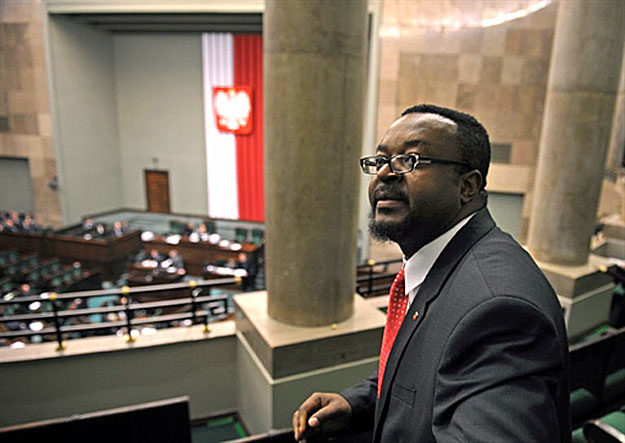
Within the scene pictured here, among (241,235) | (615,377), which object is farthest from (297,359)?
(241,235)

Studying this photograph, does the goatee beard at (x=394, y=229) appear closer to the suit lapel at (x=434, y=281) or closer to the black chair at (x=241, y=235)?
the suit lapel at (x=434, y=281)

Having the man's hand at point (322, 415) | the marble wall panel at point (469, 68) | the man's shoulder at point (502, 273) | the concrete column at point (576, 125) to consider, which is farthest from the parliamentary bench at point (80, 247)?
the man's shoulder at point (502, 273)

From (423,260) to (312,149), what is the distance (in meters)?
2.43

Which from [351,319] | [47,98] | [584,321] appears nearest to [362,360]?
[351,319]

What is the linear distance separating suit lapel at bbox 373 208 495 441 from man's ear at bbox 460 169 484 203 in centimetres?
6

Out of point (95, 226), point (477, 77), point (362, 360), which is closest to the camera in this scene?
point (362, 360)

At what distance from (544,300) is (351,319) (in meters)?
3.37

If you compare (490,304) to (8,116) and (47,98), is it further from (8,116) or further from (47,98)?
(8,116)

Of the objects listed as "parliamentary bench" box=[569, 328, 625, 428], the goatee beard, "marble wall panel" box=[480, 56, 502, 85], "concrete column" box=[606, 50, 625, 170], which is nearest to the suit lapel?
the goatee beard

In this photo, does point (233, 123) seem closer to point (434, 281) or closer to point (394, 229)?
point (394, 229)

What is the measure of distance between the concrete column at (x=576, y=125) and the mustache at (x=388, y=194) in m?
5.51

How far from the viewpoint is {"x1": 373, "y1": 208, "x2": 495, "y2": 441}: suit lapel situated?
4.02 feet

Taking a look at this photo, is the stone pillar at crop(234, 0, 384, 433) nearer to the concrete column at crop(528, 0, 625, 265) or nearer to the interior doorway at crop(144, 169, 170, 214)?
the concrete column at crop(528, 0, 625, 265)

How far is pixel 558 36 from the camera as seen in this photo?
19.1 feet
